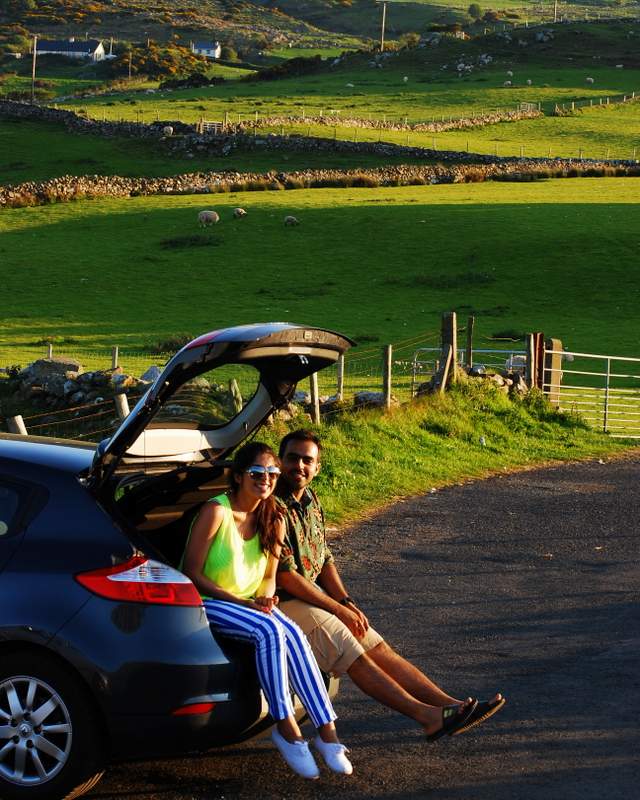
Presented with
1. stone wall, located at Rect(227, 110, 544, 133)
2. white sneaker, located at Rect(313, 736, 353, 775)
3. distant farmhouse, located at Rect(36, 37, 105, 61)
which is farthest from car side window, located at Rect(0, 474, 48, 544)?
distant farmhouse, located at Rect(36, 37, 105, 61)

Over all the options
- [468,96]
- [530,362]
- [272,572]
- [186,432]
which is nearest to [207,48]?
[468,96]

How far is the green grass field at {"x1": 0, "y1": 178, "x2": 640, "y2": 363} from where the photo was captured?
3822cm

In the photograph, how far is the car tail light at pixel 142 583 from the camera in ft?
22.5

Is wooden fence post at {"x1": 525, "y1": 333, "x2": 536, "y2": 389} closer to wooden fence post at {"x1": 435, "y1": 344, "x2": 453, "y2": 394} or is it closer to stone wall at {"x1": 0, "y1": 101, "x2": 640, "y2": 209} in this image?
wooden fence post at {"x1": 435, "y1": 344, "x2": 453, "y2": 394}

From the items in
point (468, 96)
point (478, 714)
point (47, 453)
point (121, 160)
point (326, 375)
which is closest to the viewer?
point (47, 453)

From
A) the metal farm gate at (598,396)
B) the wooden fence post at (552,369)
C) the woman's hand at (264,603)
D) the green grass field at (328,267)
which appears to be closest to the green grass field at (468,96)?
the green grass field at (328,267)

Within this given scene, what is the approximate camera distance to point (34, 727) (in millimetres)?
6785

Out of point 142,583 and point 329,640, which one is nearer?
point 142,583

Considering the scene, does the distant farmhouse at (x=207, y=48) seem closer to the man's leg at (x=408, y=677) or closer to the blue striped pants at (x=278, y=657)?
the man's leg at (x=408, y=677)

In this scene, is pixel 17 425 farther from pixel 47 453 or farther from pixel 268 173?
pixel 268 173

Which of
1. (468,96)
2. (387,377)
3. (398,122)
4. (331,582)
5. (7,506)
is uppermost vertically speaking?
(468,96)

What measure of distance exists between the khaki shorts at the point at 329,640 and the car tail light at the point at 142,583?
100 centimetres

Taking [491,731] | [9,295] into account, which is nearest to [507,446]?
[491,731]

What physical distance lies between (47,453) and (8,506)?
1.45 feet
